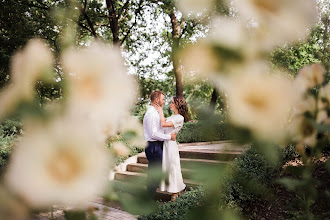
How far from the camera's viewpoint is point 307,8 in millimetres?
290

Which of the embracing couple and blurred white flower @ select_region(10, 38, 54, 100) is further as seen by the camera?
the embracing couple

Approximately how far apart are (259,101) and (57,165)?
7.9 inches

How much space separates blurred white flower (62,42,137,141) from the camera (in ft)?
0.83

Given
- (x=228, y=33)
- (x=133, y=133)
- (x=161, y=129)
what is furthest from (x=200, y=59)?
(x=161, y=129)

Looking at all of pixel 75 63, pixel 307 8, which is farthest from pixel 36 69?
pixel 307 8

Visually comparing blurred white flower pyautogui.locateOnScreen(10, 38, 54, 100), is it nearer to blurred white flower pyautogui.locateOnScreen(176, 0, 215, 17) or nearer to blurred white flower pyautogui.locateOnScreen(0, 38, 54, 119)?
blurred white flower pyautogui.locateOnScreen(0, 38, 54, 119)

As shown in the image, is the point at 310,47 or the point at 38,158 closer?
the point at 38,158

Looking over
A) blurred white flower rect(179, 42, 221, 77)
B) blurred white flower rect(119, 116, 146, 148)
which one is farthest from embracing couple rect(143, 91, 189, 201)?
blurred white flower rect(179, 42, 221, 77)

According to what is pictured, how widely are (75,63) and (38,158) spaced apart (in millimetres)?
94

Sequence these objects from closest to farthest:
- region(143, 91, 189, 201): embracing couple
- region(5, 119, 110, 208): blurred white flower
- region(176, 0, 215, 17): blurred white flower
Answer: region(5, 119, 110, 208): blurred white flower < region(176, 0, 215, 17): blurred white flower < region(143, 91, 189, 201): embracing couple

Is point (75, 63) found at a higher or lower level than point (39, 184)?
higher

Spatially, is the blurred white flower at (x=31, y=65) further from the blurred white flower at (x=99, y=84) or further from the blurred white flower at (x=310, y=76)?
the blurred white flower at (x=310, y=76)

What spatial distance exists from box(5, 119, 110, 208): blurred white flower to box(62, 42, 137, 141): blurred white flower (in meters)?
0.03

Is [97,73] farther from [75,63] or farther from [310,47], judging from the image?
[310,47]
